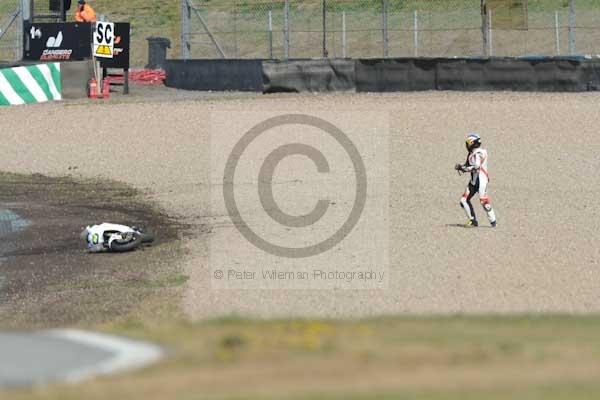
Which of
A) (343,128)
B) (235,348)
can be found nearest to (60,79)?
(343,128)

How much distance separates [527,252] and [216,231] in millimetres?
4750

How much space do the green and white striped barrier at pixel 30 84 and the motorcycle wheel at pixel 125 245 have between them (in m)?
15.5

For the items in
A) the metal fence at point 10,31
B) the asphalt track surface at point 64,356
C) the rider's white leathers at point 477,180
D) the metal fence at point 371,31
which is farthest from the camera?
the metal fence at point 10,31

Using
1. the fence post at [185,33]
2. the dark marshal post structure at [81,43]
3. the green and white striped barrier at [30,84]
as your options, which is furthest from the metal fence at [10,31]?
the fence post at [185,33]

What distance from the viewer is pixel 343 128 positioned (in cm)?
2831

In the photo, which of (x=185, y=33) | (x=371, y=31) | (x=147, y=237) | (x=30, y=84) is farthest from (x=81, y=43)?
(x=147, y=237)

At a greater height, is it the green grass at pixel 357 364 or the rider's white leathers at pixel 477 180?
the rider's white leathers at pixel 477 180

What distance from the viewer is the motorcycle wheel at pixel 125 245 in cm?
1808

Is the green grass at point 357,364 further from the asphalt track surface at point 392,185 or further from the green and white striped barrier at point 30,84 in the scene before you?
the green and white striped barrier at point 30,84

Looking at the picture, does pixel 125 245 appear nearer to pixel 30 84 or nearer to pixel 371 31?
pixel 30 84

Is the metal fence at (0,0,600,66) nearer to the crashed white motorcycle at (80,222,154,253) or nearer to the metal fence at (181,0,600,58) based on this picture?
the metal fence at (181,0,600,58)

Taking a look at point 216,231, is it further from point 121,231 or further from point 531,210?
point 531,210

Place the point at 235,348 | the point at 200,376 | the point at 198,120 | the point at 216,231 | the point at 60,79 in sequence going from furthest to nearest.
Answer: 1. the point at 60,79
2. the point at 198,120
3. the point at 216,231
4. the point at 235,348
5. the point at 200,376

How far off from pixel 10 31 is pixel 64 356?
129ft
